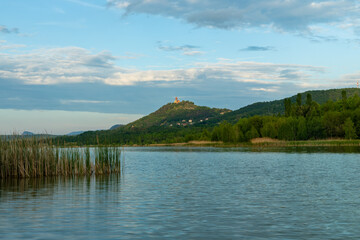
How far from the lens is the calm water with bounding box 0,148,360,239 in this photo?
1492 centimetres

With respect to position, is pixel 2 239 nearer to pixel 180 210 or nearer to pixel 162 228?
pixel 162 228

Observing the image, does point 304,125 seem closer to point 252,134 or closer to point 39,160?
point 252,134

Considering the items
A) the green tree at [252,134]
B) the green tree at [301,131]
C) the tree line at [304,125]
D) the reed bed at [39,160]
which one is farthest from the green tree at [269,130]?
the reed bed at [39,160]

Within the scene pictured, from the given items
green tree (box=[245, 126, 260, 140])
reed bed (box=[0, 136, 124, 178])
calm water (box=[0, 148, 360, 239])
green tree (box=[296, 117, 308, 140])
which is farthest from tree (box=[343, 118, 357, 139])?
reed bed (box=[0, 136, 124, 178])

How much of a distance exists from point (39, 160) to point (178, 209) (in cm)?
1621

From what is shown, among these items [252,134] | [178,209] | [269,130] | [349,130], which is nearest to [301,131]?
[269,130]

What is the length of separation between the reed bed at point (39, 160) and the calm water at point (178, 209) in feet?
3.96

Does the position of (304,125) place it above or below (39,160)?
above

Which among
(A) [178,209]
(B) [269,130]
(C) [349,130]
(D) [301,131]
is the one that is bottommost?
(A) [178,209]

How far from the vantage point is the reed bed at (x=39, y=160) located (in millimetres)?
30805

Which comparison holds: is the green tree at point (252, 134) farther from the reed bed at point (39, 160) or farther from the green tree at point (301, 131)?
the reed bed at point (39, 160)

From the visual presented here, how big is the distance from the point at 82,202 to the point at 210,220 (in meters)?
8.24

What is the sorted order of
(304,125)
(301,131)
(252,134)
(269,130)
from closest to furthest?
(301,131) < (304,125) < (269,130) < (252,134)

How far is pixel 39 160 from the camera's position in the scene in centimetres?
3181
